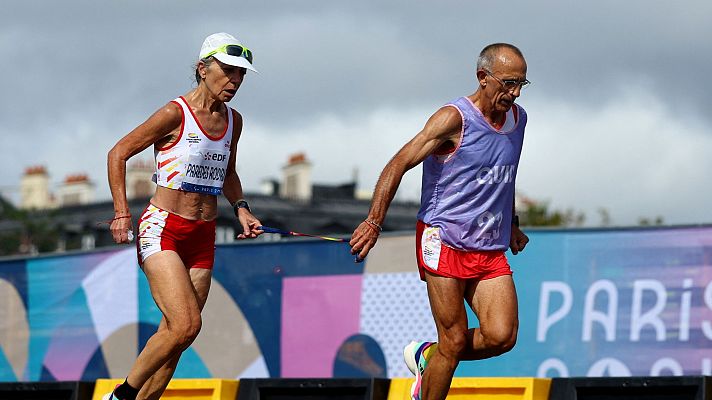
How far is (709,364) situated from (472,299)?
4.39 m

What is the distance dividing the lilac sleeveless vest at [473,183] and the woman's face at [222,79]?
124 cm

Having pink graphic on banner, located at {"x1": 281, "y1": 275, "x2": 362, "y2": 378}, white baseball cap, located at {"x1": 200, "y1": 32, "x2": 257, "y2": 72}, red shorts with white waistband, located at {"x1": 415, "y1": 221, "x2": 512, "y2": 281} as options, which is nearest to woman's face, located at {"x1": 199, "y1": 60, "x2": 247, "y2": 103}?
white baseball cap, located at {"x1": 200, "y1": 32, "x2": 257, "y2": 72}

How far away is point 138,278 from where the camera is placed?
47.4 feet

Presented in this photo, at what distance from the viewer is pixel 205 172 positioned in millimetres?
8539

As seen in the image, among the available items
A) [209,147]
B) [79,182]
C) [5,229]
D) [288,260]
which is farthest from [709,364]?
[79,182]

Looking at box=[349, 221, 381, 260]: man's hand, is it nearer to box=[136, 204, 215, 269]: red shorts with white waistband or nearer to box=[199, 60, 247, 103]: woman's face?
box=[136, 204, 215, 269]: red shorts with white waistband

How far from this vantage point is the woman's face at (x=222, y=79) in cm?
848

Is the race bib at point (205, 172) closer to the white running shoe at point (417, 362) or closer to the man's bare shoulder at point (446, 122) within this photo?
the man's bare shoulder at point (446, 122)

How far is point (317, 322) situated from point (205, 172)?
206 inches

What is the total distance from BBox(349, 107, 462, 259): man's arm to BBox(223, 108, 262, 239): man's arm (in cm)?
93

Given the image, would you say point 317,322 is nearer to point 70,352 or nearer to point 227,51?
point 70,352

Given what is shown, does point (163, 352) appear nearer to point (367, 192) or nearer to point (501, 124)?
point (501, 124)

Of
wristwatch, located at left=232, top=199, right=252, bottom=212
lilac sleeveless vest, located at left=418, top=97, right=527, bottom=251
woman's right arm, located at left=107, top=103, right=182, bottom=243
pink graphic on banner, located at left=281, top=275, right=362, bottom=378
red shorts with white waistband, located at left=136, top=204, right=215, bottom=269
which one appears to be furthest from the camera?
pink graphic on banner, located at left=281, top=275, right=362, bottom=378

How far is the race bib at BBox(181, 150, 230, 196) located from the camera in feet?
27.8
